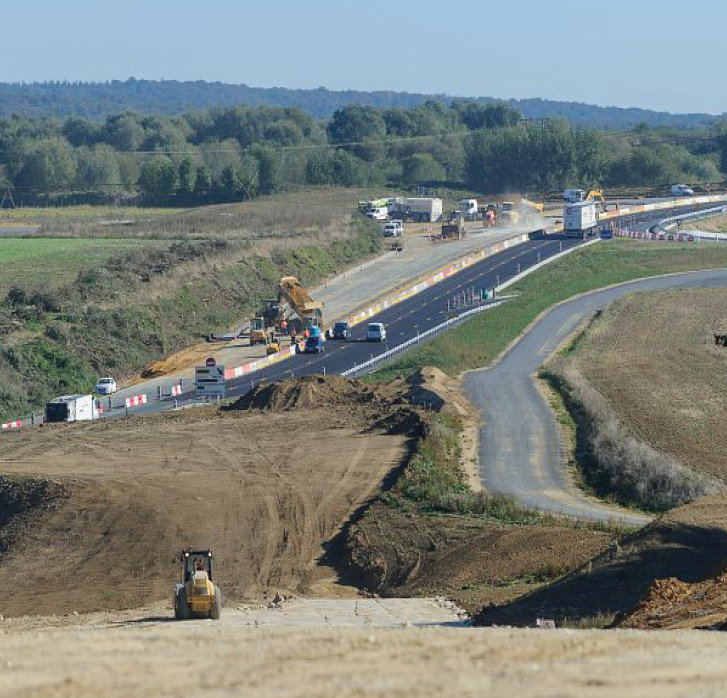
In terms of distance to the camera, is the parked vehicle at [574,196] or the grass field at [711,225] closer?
the grass field at [711,225]

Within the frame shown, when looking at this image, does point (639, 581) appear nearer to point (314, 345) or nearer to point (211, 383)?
point (211, 383)

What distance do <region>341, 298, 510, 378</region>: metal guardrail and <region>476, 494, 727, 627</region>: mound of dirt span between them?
40196 mm

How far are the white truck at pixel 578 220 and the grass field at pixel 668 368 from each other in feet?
90.2

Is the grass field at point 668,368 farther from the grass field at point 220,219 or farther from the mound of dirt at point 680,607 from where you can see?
the grass field at point 220,219

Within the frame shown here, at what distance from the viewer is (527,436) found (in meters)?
57.9

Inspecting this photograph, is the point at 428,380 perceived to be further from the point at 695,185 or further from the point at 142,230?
the point at 695,185

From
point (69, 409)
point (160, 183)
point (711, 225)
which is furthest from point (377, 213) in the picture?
point (69, 409)

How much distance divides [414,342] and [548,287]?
77.7ft

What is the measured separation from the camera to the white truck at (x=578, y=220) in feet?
428

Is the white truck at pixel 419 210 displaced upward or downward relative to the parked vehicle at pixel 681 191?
downward

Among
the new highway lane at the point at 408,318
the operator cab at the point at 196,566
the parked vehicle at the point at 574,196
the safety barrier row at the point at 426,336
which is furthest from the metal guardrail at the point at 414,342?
the parked vehicle at the point at 574,196

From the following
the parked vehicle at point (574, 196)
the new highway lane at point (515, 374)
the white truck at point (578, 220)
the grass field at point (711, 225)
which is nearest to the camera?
the new highway lane at point (515, 374)

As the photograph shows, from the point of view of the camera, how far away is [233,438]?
5753cm

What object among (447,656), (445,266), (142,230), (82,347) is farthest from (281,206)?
(447,656)
